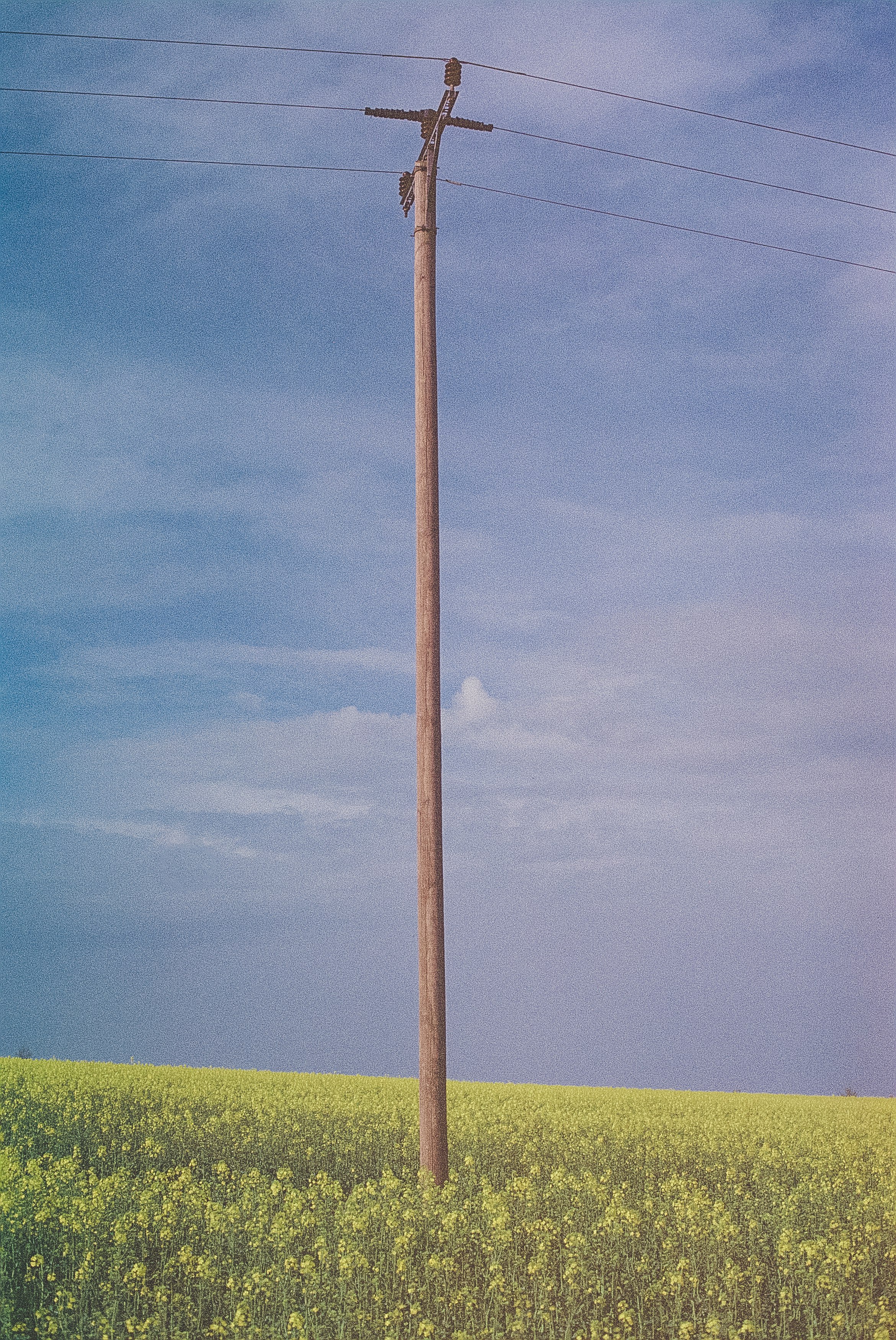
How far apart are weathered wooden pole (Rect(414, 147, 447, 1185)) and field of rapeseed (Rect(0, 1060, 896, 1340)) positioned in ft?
3.18

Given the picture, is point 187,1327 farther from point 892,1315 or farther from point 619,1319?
point 892,1315

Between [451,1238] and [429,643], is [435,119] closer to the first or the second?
[429,643]

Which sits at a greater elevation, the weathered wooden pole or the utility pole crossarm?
the utility pole crossarm

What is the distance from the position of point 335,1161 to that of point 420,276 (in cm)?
1209

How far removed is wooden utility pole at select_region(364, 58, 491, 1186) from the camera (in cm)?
1081

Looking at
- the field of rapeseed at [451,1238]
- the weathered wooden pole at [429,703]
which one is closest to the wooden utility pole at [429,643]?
the weathered wooden pole at [429,703]

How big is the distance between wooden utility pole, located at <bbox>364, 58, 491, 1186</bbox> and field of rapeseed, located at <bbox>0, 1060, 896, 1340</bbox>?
1.18 metres

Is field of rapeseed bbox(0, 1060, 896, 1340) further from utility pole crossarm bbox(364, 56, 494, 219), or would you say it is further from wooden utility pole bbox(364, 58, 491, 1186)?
utility pole crossarm bbox(364, 56, 494, 219)

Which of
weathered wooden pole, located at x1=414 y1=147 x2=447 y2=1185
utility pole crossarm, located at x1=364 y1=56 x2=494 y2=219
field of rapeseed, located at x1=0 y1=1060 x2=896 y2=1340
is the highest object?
utility pole crossarm, located at x1=364 y1=56 x2=494 y2=219

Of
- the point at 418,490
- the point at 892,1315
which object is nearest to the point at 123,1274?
the point at 892,1315

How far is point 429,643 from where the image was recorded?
1146cm

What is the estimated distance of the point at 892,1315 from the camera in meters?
8.25

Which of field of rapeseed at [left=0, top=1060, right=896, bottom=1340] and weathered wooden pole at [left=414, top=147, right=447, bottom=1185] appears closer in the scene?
field of rapeseed at [left=0, top=1060, right=896, bottom=1340]

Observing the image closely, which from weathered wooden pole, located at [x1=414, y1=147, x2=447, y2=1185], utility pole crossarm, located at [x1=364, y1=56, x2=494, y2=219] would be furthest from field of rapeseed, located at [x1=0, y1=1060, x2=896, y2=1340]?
utility pole crossarm, located at [x1=364, y1=56, x2=494, y2=219]
